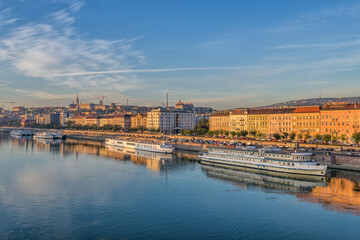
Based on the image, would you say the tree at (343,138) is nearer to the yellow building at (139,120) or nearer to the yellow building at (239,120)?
the yellow building at (239,120)

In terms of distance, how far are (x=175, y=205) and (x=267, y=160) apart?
13958mm

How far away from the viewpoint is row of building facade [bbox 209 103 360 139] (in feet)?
150

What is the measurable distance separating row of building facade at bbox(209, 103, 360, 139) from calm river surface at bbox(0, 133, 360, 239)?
19341 millimetres

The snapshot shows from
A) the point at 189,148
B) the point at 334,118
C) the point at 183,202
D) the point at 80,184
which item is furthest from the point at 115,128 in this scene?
the point at 183,202

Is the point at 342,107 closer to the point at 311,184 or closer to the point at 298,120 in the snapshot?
the point at 298,120

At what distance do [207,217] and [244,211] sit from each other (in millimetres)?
2092

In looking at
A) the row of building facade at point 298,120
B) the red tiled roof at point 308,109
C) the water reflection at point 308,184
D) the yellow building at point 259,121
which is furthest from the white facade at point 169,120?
the water reflection at point 308,184

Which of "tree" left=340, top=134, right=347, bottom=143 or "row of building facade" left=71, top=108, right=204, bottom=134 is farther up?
"row of building facade" left=71, top=108, right=204, bottom=134

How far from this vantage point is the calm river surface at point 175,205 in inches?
595

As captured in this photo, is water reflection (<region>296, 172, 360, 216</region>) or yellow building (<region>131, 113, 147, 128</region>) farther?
yellow building (<region>131, 113, 147, 128</region>)

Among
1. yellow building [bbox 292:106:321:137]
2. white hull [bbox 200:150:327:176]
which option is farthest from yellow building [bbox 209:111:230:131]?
white hull [bbox 200:150:327:176]

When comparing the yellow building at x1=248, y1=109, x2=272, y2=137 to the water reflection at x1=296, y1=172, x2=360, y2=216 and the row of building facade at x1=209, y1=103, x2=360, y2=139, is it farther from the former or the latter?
the water reflection at x1=296, y1=172, x2=360, y2=216

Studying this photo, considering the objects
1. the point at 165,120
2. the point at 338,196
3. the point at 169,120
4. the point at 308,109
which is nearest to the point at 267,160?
the point at 338,196

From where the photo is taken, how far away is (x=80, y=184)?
79.5ft
